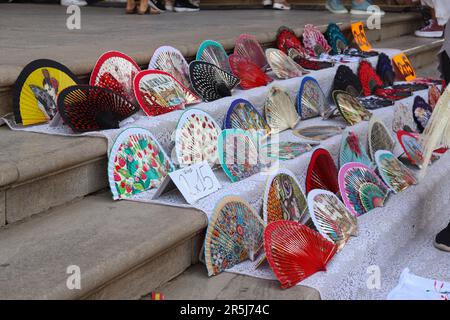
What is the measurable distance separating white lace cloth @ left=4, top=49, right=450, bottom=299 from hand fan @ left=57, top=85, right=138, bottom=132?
0.05 m

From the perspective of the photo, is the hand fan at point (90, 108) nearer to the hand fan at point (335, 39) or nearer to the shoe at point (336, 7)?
the hand fan at point (335, 39)

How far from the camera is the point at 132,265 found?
1.67 meters

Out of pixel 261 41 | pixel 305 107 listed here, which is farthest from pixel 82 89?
pixel 261 41

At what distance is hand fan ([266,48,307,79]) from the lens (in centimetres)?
340

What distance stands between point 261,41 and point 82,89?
5.44ft

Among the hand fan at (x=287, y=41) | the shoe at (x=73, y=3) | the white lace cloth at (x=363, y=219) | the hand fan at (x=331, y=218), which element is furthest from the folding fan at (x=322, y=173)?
the shoe at (x=73, y=3)

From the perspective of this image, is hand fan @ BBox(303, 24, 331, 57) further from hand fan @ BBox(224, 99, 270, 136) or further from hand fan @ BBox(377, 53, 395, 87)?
hand fan @ BBox(224, 99, 270, 136)

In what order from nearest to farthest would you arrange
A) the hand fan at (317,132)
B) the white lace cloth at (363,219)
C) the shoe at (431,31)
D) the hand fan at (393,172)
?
the white lace cloth at (363,219) < the hand fan at (393,172) < the hand fan at (317,132) < the shoe at (431,31)

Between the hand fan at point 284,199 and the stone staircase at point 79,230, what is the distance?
29 cm

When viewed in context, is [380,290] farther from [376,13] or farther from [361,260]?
[376,13]

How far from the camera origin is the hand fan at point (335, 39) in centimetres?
425

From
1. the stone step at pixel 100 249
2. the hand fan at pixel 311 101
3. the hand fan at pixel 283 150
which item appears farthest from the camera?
the hand fan at pixel 311 101

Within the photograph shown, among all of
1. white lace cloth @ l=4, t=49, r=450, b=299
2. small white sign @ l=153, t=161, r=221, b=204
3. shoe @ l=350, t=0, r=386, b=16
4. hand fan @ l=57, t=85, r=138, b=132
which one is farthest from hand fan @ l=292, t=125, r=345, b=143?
shoe @ l=350, t=0, r=386, b=16
